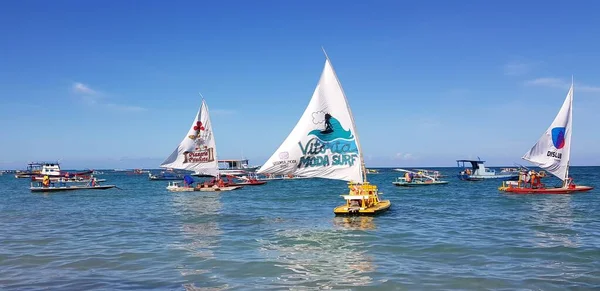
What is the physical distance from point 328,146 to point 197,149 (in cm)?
3461

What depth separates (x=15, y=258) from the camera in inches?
703

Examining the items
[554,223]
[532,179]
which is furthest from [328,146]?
[532,179]

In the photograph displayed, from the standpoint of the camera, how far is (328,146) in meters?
26.7

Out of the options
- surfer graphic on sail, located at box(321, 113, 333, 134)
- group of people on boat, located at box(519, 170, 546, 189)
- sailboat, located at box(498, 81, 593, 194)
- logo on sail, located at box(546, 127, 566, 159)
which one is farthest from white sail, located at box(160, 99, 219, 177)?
logo on sail, located at box(546, 127, 566, 159)

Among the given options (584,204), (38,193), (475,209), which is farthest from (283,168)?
(38,193)

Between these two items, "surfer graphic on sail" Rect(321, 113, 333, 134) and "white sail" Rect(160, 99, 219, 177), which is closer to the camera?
"surfer graphic on sail" Rect(321, 113, 333, 134)

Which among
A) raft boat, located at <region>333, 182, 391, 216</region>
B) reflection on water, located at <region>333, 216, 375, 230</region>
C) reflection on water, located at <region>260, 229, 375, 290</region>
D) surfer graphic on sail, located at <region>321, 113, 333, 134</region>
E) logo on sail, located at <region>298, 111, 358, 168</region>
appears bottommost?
reflection on water, located at <region>260, 229, 375, 290</region>

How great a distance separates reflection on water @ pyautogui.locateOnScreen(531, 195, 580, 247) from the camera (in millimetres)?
21312

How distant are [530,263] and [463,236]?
629 cm

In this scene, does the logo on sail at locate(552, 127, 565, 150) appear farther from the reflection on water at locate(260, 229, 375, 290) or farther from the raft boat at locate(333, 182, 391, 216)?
the reflection on water at locate(260, 229, 375, 290)

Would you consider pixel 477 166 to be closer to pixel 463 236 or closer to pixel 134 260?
pixel 463 236

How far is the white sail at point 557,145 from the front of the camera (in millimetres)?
48406

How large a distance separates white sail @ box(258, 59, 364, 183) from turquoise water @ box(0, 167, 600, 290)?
322 centimetres

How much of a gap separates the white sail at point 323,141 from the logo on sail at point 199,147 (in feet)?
111
